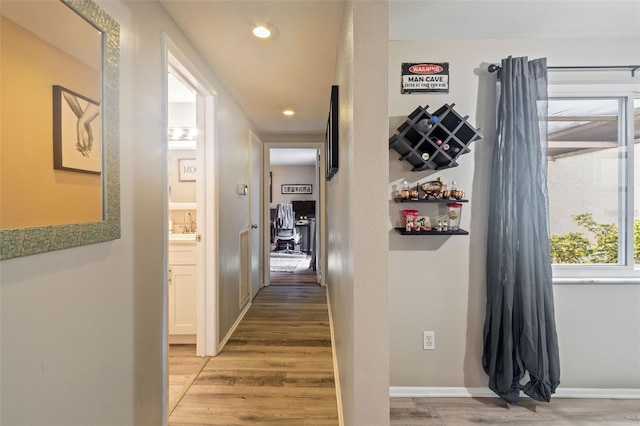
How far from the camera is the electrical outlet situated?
6.43 ft

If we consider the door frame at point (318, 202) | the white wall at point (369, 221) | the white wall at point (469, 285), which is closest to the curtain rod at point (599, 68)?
the white wall at point (469, 285)

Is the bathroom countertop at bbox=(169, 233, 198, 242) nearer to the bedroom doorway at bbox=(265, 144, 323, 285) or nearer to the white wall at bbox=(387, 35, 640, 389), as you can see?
the white wall at bbox=(387, 35, 640, 389)

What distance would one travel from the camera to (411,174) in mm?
1936

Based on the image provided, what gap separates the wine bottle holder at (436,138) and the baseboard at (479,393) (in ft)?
4.74

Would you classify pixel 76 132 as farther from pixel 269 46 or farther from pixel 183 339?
pixel 183 339

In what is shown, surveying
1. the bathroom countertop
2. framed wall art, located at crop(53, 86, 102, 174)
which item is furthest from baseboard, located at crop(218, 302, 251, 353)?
framed wall art, located at crop(53, 86, 102, 174)

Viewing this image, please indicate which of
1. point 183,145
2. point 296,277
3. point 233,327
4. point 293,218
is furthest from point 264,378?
point 293,218

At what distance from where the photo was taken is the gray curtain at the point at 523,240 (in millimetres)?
1781

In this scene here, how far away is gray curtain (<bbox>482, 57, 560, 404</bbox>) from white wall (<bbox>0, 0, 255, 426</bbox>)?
1956mm

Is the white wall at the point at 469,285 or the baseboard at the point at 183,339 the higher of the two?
the white wall at the point at 469,285

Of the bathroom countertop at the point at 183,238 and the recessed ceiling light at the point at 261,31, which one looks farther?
the bathroom countertop at the point at 183,238

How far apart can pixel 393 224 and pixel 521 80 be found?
1.15 meters

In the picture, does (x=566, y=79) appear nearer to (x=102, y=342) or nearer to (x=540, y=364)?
(x=540, y=364)

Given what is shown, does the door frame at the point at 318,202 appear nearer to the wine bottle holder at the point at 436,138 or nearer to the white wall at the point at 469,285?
the white wall at the point at 469,285
